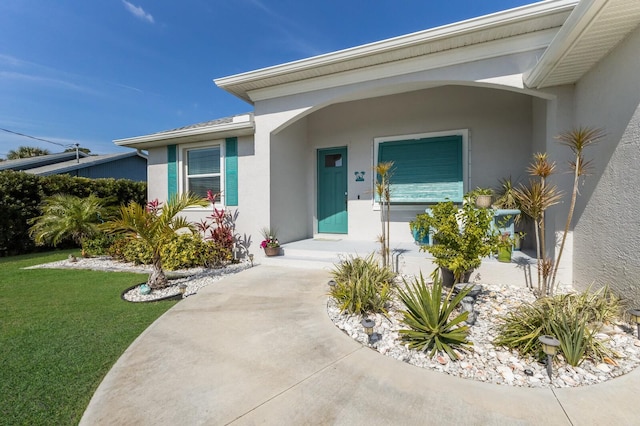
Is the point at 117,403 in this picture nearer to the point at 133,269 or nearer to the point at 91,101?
the point at 133,269

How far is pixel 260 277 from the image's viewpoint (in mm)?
5500

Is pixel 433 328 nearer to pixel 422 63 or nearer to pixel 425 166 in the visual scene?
pixel 422 63

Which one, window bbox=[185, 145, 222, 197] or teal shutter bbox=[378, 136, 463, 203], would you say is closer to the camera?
teal shutter bbox=[378, 136, 463, 203]

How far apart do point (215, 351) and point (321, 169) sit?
6014mm

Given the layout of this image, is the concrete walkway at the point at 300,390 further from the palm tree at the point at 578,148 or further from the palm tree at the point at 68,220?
the palm tree at the point at 68,220

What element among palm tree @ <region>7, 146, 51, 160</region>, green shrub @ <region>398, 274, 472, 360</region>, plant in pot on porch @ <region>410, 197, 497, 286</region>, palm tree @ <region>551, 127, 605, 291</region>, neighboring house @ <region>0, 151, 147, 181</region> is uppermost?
palm tree @ <region>7, 146, 51, 160</region>

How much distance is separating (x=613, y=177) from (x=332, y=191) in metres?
5.65

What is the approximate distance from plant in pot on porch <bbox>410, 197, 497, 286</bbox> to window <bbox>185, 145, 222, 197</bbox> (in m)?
5.78

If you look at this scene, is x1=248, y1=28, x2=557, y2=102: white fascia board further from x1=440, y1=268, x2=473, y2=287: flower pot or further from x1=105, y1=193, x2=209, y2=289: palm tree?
x1=440, y1=268, x2=473, y2=287: flower pot

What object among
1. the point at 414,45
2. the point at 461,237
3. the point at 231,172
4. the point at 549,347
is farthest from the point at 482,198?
the point at 231,172

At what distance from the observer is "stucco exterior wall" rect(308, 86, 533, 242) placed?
20.3 feet

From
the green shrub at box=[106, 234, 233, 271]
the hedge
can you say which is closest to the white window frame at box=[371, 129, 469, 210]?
the green shrub at box=[106, 234, 233, 271]

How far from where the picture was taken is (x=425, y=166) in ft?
22.5

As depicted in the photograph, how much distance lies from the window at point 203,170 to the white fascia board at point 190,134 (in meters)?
0.54
